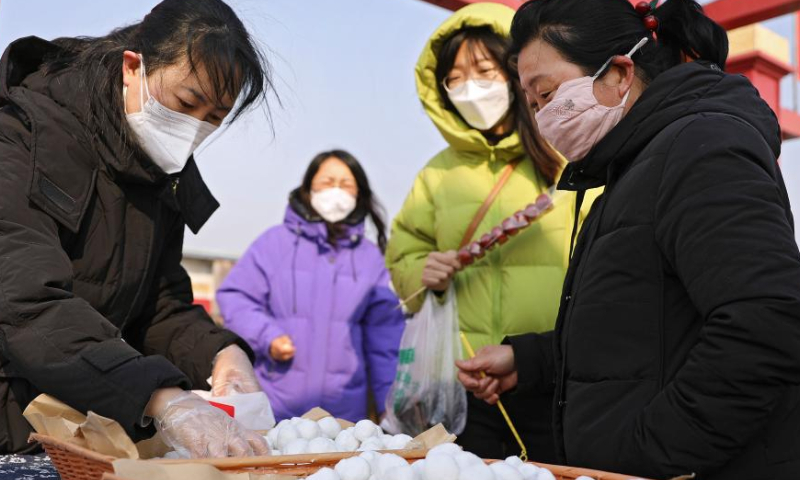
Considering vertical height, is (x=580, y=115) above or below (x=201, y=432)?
above

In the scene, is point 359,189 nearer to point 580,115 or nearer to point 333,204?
point 333,204

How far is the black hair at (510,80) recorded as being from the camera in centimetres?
277

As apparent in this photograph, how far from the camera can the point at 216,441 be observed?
1.45 meters

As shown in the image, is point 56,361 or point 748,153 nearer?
point 748,153

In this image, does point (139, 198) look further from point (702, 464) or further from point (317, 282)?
point (317, 282)

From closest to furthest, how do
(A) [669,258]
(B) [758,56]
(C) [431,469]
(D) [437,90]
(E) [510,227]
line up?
(C) [431,469], (A) [669,258], (E) [510,227], (D) [437,90], (B) [758,56]

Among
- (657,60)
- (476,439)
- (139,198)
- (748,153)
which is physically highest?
(657,60)

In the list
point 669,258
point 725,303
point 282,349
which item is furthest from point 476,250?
point 282,349

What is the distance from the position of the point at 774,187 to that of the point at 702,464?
1.47 feet

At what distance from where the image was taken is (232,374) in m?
2.09

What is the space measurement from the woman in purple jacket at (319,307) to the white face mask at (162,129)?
2204mm

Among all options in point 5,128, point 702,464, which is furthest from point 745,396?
point 5,128

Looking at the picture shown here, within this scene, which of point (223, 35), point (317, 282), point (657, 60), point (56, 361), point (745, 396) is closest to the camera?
point (745, 396)

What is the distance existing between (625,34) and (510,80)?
107 cm
